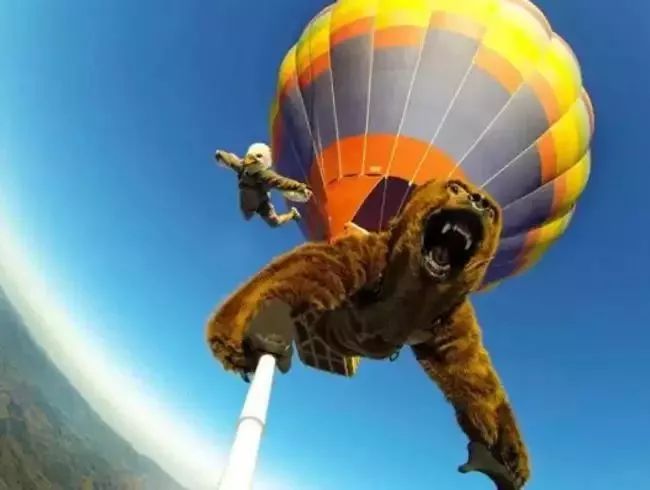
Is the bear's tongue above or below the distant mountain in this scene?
below

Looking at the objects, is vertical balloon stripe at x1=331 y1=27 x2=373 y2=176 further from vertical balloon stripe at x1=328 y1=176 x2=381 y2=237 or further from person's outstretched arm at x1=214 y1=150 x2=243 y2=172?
person's outstretched arm at x1=214 y1=150 x2=243 y2=172

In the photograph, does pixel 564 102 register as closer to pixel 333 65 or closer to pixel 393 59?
pixel 393 59

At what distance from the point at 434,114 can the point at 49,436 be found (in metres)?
96.1

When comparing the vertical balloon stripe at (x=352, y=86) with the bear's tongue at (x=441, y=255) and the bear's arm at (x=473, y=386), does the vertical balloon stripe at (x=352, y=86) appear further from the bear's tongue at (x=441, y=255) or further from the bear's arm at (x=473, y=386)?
the bear's tongue at (x=441, y=255)

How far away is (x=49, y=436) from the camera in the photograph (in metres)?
94.2

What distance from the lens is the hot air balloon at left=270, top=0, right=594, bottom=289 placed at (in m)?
7.37

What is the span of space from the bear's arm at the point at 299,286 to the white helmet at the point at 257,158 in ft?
1.90

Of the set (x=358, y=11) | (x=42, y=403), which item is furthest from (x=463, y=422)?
(x=42, y=403)

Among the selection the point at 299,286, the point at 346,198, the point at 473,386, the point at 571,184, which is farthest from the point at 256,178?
the point at 571,184

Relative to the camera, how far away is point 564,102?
8602mm

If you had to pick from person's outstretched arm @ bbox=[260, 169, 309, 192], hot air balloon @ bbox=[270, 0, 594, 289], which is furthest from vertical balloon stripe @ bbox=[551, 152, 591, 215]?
person's outstretched arm @ bbox=[260, 169, 309, 192]

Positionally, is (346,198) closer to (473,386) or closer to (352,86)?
(352,86)

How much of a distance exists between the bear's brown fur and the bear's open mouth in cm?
3

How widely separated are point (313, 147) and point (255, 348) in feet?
13.6
